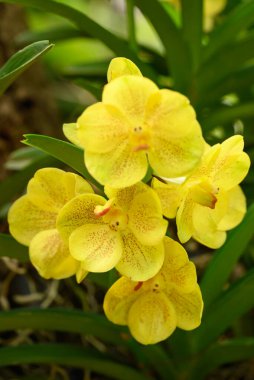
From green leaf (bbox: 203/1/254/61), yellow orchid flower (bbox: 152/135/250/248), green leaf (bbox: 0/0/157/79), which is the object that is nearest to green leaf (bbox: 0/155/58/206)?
green leaf (bbox: 0/0/157/79)

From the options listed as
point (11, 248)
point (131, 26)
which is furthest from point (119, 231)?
point (131, 26)

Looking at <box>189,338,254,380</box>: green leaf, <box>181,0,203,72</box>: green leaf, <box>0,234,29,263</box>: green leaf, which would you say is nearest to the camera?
<box>0,234,29,263</box>: green leaf

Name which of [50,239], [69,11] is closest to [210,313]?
[50,239]

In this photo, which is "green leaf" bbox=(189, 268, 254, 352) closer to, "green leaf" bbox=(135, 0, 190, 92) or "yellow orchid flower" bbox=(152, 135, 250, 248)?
"yellow orchid flower" bbox=(152, 135, 250, 248)

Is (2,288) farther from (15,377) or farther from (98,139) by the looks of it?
(98,139)

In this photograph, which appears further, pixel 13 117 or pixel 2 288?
pixel 13 117

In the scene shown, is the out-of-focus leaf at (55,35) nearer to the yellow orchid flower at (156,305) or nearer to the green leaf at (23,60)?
the green leaf at (23,60)

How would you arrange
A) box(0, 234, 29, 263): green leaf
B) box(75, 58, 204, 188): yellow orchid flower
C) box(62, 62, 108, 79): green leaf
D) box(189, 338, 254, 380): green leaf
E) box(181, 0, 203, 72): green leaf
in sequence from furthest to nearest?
box(62, 62, 108, 79): green leaf < box(181, 0, 203, 72): green leaf < box(189, 338, 254, 380): green leaf < box(0, 234, 29, 263): green leaf < box(75, 58, 204, 188): yellow orchid flower
